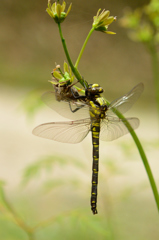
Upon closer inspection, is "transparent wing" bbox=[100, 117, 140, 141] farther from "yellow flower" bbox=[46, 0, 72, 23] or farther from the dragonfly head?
"yellow flower" bbox=[46, 0, 72, 23]

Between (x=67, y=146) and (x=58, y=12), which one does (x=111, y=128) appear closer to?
(x=58, y=12)

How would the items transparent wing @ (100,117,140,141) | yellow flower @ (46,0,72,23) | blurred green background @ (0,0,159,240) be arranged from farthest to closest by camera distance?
blurred green background @ (0,0,159,240) < transparent wing @ (100,117,140,141) < yellow flower @ (46,0,72,23)

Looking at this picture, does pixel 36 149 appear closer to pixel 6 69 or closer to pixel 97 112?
pixel 6 69

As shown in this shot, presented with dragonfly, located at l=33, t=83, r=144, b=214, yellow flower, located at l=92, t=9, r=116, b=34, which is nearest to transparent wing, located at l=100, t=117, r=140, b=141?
dragonfly, located at l=33, t=83, r=144, b=214

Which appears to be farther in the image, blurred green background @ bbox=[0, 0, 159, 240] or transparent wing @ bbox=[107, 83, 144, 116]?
blurred green background @ bbox=[0, 0, 159, 240]

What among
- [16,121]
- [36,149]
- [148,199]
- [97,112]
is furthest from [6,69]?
[97,112]

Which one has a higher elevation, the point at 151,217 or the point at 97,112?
the point at 97,112

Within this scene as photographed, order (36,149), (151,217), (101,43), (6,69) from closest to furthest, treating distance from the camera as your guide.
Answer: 1. (151,217)
2. (36,149)
3. (101,43)
4. (6,69)

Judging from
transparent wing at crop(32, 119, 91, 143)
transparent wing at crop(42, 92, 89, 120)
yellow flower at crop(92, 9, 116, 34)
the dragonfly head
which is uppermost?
yellow flower at crop(92, 9, 116, 34)

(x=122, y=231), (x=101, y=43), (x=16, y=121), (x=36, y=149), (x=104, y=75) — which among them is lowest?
(x=122, y=231)
